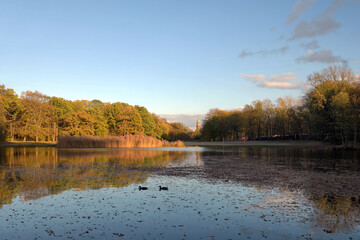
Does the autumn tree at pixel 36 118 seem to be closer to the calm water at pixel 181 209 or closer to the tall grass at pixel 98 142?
the tall grass at pixel 98 142

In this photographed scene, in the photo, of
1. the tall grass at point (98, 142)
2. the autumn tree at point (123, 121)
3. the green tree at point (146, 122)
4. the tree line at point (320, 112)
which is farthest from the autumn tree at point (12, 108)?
the tree line at point (320, 112)

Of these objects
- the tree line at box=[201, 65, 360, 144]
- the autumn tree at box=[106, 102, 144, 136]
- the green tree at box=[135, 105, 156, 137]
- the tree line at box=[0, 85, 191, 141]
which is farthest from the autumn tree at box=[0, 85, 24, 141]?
the tree line at box=[201, 65, 360, 144]

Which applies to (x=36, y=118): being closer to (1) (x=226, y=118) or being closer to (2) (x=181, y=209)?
(1) (x=226, y=118)

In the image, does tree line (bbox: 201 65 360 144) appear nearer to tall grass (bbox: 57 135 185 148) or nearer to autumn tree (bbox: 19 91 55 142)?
tall grass (bbox: 57 135 185 148)

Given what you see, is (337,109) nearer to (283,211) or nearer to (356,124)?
(356,124)

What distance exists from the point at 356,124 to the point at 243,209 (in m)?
52.4

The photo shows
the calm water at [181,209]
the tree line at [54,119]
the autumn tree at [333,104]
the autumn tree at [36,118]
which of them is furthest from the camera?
the autumn tree at [36,118]

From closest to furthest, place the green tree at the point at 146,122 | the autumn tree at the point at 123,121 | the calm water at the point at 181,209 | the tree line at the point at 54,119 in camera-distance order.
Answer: the calm water at the point at 181,209
the tree line at the point at 54,119
the autumn tree at the point at 123,121
the green tree at the point at 146,122

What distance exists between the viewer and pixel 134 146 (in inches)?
2237

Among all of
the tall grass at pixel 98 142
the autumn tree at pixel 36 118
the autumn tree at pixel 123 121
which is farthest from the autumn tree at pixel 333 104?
the autumn tree at pixel 36 118

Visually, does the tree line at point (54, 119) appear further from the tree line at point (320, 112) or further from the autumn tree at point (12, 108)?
the tree line at point (320, 112)

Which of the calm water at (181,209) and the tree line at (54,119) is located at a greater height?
the tree line at (54,119)

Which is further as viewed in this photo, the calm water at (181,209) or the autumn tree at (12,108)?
the autumn tree at (12,108)

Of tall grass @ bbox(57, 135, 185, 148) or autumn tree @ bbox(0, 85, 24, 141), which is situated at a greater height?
autumn tree @ bbox(0, 85, 24, 141)
